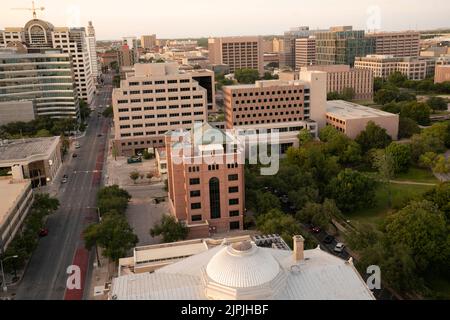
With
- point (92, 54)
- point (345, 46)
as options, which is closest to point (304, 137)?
point (345, 46)

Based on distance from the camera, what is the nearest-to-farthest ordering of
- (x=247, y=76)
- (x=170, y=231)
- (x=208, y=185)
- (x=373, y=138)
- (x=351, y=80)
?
(x=170, y=231), (x=208, y=185), (x=373, y=138), (x=351, y=80), (x=247, y=76)

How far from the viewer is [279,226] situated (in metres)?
25.3

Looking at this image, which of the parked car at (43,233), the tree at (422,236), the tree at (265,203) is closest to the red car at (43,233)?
the parked car at (43,233)

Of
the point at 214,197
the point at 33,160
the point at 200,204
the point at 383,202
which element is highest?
the point at 33,160

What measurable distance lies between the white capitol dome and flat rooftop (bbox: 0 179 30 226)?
1527 cm

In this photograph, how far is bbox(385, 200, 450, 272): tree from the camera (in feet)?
73.3

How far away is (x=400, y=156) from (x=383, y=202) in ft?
26.3

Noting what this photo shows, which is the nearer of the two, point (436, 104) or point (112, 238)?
point (112, 238)

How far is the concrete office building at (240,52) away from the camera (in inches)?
4660

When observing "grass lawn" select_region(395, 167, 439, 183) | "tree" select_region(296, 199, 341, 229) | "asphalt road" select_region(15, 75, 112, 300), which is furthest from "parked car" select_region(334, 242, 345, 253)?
"grass lawn" select_region(395, 167, 439, 183)

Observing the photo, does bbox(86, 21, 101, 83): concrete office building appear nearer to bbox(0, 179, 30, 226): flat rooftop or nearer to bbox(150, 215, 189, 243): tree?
bbox(0, 179, 30, 226): flat rooftop

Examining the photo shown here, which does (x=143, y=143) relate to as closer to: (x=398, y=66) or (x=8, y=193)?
(x=8, y=193)

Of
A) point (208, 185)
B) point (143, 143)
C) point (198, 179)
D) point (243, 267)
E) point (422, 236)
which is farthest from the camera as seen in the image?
point (143, 143)
